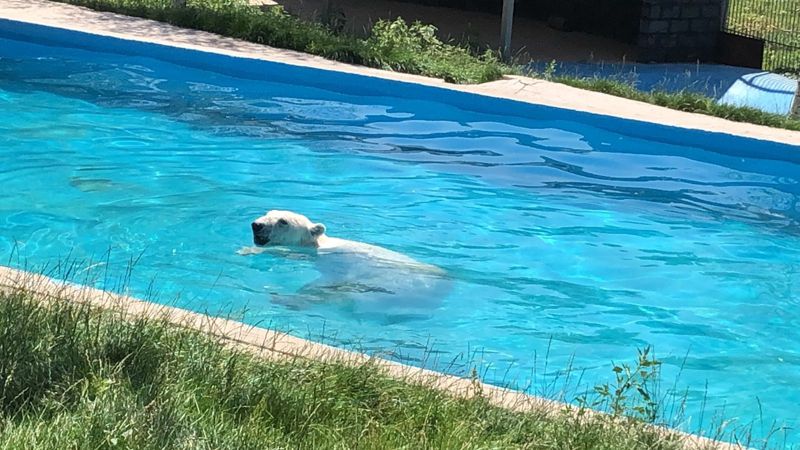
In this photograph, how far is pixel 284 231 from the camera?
6.91 metres

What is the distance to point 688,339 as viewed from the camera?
6801mm

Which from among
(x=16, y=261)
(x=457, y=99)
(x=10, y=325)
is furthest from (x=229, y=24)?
(x=10, y=325)

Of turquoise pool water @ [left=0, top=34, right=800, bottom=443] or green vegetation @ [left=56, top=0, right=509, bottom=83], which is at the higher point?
green vegetation @ [left=56, top=0, right=509, bottom=83]

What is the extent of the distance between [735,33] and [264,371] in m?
13.7

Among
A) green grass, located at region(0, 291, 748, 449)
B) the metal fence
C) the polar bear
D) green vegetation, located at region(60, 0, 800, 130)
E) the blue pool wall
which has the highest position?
the metal fence

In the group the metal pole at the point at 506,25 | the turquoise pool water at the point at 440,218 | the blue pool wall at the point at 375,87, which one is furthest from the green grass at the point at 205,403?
the metal pole at the point at 506,25

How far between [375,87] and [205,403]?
8.12 meters

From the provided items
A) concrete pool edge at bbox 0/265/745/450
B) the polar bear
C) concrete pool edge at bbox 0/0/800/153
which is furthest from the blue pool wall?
concrete pool edge at bbox 0/265/745/450

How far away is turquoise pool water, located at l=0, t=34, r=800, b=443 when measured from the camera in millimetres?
6445

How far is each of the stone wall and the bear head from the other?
9630 mm

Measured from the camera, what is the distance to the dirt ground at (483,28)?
1544cm

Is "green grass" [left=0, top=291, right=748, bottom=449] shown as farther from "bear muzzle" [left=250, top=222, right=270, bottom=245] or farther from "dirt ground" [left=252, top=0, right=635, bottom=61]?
"dirt ground" [left=252, top=0, right=635, bottom=61]

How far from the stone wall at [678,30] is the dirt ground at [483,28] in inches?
19.5

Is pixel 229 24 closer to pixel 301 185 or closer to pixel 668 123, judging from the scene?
pixel 301 185
